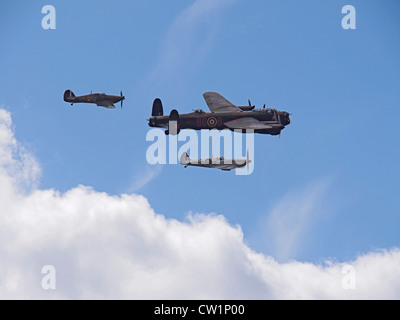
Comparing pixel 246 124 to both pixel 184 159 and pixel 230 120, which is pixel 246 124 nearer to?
pixel 230 120

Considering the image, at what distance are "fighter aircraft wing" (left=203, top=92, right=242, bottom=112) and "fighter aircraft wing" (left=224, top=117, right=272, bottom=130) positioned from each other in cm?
571

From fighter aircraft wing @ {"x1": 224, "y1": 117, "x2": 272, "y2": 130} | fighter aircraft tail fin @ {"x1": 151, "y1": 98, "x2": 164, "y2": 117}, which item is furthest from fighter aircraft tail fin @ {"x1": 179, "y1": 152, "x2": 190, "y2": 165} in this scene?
fighter aircraft tail fin @ {"x1": 151, "y1": 98, "x2": 164, "y2": 117}

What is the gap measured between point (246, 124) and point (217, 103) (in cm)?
1182

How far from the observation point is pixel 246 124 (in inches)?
3334

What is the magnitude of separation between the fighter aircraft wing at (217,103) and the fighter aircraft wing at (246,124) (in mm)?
5708

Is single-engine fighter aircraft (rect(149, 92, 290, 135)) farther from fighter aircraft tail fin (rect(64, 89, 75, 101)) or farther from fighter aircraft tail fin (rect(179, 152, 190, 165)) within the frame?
fighter aircraft tail fin (rect(64, 89, 75, 101))

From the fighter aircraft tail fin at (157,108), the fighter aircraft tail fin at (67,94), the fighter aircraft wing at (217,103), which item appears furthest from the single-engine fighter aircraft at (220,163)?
the fighter aircraft tail fin at (67,94)

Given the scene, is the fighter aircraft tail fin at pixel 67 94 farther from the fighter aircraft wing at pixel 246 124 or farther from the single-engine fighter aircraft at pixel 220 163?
the fighter aircraft wing at pixel 246 124

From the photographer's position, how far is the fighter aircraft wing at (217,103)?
306ft

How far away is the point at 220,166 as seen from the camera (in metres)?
82.2
